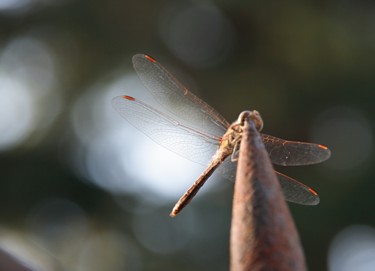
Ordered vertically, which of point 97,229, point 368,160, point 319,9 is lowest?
point 97,229

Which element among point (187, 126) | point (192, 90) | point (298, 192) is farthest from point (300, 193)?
point (192, 90)

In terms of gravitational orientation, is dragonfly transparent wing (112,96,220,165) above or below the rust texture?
above

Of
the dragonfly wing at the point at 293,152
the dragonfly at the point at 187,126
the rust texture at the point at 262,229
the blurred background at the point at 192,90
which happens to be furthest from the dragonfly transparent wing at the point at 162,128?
the blurred background at the point at 192,90

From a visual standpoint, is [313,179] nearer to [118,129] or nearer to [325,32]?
[325,32]

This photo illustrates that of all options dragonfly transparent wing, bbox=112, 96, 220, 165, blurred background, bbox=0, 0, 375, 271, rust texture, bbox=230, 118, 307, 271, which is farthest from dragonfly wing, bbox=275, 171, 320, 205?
blurred background, bbox=0, 0, 375, 271

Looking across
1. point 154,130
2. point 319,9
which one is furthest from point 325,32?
point 154,130

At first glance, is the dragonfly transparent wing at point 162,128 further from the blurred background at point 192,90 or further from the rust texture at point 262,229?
the blurred background at point 192,90

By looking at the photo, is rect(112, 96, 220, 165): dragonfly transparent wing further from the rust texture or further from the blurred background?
the blurred background
